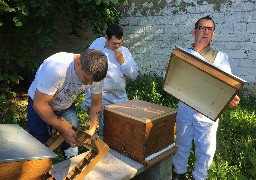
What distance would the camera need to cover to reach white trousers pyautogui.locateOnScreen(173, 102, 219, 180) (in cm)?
336

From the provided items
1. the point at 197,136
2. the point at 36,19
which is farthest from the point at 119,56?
the point at 36,19

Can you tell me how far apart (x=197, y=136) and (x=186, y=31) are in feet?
13.4

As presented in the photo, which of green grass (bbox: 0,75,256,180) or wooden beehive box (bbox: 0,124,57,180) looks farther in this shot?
green grass (bbox: 0,75,256,180)

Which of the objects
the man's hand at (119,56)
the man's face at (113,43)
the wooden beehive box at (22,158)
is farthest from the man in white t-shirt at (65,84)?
the man's face at (113,43)

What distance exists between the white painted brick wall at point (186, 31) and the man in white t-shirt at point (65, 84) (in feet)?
14.9

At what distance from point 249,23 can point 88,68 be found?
202 inches

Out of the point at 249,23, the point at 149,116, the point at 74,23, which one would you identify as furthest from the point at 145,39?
the point at 149,116

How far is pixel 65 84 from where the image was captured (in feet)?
9.02

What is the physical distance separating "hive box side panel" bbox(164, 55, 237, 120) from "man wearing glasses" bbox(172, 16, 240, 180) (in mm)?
385

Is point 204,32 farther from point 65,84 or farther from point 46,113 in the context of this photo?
point 46,113

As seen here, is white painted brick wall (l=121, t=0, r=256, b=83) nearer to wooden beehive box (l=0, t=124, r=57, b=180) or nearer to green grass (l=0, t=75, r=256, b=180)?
green grass (l=0, t=75, r=256, b=180)

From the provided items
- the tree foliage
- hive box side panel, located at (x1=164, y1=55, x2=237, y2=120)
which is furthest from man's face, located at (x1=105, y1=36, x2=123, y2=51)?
the tree foliage

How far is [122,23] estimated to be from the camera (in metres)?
7.62

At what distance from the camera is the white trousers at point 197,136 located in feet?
11.0
